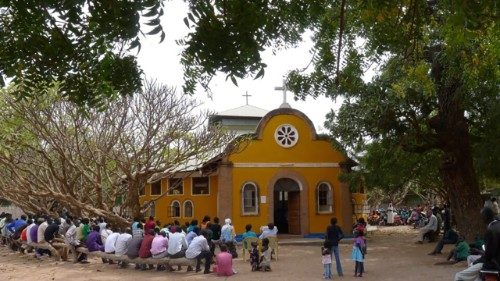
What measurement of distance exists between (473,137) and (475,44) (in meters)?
9.62

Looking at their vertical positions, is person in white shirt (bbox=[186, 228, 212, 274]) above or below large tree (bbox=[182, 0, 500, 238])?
below

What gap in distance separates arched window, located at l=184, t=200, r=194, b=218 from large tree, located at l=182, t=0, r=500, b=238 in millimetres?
10039

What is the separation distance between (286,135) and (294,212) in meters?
3.46

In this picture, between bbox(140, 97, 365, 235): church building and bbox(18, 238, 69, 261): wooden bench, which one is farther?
bbox(140, 97, 365, 235): church building

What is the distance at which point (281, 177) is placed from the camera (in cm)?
2384

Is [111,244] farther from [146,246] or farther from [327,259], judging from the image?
[327,259]

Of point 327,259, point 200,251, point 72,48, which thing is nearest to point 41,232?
point 200,251

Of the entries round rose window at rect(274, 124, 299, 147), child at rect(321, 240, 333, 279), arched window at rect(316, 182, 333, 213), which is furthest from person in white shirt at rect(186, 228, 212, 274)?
arched window at rect(316, 182, 333, 213)

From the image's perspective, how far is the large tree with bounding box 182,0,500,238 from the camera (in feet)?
11.1

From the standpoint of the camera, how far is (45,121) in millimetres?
19844

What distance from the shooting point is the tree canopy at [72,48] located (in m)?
3.21

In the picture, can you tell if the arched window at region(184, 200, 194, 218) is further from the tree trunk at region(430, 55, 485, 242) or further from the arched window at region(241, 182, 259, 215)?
the tree trunk at region(430, 55, 485, 242)

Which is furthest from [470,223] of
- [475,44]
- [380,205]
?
[380,205]

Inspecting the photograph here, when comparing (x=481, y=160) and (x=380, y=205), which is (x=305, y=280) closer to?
(x=481, y=160)
